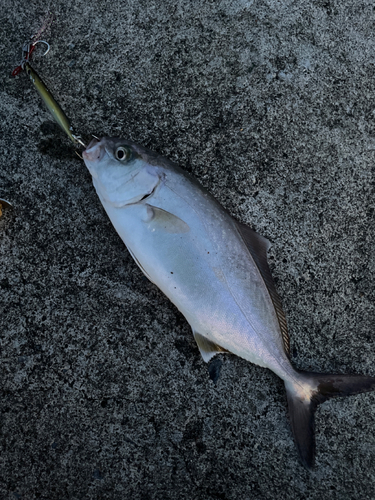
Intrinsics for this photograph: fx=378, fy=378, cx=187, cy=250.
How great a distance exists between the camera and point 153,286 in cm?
225

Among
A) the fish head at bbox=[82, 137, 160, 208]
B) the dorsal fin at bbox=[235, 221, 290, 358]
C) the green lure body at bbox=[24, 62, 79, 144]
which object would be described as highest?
the green lure body at bbox=[24, 62, 79, 144]

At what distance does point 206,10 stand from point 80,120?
1.09 meters

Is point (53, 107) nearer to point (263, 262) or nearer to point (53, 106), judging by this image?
point (53, 106)

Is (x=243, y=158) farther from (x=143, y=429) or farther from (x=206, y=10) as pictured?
(x=143, y=429)

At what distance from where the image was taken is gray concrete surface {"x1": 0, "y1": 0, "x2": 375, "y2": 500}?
212cm

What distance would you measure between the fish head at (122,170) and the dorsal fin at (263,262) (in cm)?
53

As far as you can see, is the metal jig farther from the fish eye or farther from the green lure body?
the fish eye

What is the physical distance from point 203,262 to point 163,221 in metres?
0.30

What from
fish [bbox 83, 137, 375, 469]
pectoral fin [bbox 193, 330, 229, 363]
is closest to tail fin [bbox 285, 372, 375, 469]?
fish [bbox 83, 137, 375, 469]

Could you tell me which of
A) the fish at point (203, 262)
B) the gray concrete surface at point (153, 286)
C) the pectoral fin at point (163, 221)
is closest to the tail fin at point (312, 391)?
the fish at point (203, 262)

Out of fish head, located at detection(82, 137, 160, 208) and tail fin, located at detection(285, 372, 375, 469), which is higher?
fish head, located at detection(82, 137, 160, 208)

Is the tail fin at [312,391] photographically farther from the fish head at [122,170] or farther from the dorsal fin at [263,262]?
the fish head at [122,170]

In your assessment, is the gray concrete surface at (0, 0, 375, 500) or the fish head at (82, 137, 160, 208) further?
the gray concrete surface at (0, 0, 375, 500)

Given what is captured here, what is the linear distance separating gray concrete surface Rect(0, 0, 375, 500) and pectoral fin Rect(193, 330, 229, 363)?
0.42ft
